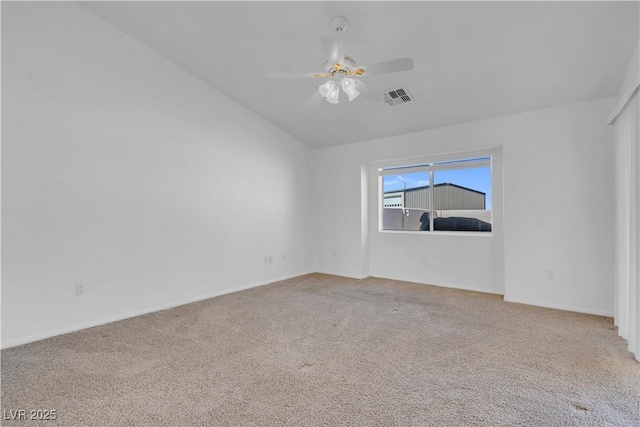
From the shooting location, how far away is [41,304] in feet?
9.06

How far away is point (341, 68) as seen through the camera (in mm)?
2477

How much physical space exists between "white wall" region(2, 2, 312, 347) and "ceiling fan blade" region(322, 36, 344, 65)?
2.41 meters

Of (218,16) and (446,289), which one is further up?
(218,16)

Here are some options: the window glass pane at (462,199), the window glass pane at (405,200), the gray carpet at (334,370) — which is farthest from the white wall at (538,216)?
the gray carpet at (334,370)

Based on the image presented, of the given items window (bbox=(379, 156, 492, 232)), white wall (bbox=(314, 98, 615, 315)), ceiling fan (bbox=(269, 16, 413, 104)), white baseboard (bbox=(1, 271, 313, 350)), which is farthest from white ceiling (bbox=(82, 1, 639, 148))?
white baseboard (bbox=(1, 271, 313, 350))

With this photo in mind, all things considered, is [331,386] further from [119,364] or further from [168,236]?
[168,236]

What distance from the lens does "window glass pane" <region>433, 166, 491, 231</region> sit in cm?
446

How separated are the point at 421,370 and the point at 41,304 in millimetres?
3378

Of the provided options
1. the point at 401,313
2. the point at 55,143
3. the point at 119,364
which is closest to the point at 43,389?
the point at 119,364

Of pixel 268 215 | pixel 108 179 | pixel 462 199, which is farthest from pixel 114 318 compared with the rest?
pixel 462 199

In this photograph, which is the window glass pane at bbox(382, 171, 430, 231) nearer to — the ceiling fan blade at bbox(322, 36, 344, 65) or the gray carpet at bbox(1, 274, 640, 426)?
the gray carpet at bbox(1, 274, 640, 426)

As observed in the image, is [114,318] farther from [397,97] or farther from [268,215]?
[397,97]

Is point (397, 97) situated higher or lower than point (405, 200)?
higher

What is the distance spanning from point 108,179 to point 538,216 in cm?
502
